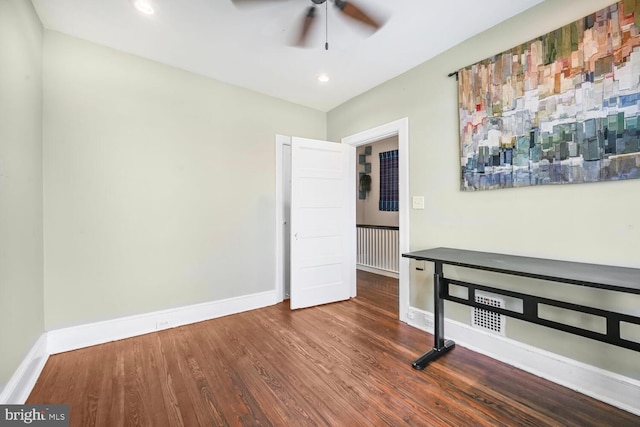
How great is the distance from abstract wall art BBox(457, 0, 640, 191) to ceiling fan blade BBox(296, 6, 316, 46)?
1426 mm

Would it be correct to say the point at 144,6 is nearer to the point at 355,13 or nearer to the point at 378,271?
the point at 355,13

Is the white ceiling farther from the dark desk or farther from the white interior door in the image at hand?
the dark desk

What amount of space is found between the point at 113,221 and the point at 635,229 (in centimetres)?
394

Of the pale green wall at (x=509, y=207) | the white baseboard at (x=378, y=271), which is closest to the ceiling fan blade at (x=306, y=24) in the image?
the pale green wall at (x=509, y=207)

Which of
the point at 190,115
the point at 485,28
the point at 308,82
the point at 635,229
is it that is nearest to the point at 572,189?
the point at 635,229

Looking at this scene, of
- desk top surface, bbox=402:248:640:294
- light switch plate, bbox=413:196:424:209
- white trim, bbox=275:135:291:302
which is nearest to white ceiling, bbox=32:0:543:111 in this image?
white trim, bbox=275:135:291:302

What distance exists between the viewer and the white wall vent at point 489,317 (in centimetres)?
214

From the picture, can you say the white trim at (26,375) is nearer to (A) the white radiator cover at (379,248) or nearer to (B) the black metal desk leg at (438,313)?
(B) the black metal desk leg at (438,313)

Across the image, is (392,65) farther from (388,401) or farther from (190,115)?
(388,401)

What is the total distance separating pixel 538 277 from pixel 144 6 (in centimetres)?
319

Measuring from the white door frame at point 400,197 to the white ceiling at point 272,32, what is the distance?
2.03 feet

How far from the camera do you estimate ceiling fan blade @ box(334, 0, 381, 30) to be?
1799 millimetres

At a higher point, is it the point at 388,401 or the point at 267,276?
the point at 267,276

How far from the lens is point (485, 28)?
224 cm
